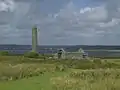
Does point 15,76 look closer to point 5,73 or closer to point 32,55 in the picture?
point 5,73

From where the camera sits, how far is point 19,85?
60.3 feet

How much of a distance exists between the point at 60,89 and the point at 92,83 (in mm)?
1842

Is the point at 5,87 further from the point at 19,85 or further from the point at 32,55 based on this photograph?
the point at 32,55

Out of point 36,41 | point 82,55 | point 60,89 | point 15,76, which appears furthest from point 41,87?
point 36,41

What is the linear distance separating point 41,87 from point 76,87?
9.49ft

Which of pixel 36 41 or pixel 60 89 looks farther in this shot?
pixel 36 41

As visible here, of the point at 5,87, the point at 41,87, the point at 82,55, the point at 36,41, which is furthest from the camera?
the point at 36,41

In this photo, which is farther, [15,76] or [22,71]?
[22,71]

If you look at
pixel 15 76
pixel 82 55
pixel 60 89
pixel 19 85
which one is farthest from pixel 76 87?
pixel 82 55

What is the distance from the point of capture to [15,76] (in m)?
22.4

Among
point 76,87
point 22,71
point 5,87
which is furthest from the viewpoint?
point 22,71

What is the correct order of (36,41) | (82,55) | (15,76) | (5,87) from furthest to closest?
(36,41) < (82,55) < (15,76) < (5,87)

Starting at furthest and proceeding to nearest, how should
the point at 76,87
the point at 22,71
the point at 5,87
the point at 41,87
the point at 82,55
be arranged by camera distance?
the point at 82,55 < the point at 22,71 < the point at 5,87 < the point at 41,87 < the point at 76,87

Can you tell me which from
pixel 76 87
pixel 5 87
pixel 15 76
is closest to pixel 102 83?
pixel 76 87
